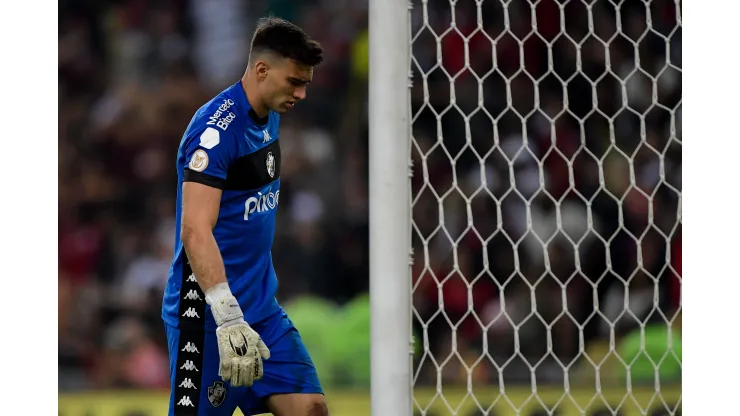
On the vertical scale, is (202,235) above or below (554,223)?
below

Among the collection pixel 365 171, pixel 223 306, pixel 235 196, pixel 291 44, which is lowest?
pixel 223 306

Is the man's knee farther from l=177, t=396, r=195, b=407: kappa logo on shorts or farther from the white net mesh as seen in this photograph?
the white net mesh

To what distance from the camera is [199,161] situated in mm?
2578

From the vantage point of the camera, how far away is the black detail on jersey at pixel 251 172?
2.72 meters

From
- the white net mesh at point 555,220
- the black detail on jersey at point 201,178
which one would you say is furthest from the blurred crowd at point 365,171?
the black detail on jersey at point 201,178

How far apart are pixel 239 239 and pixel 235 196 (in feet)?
0.38

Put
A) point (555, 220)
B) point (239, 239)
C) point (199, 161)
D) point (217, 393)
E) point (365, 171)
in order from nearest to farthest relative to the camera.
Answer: point (199, 161), point (217, 393), point (239, 239), point (555, 220), point (365, 171)

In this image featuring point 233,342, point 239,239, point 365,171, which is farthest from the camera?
point 365,171

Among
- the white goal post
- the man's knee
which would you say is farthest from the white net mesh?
the man's knee

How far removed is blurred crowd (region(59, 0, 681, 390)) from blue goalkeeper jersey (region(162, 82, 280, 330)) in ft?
8.29

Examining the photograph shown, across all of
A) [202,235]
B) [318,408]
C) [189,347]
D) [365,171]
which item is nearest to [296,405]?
[318,408]

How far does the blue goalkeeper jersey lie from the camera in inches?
103

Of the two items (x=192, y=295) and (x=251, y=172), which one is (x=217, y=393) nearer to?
(x=192, y=295)

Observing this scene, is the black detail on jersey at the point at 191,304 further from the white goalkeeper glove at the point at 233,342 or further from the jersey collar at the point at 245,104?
the jersey collar at the point at 245,104
